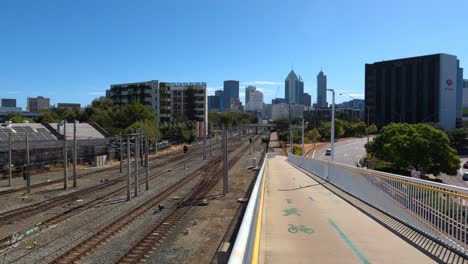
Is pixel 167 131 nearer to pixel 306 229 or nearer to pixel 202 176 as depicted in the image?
pixel 202 176

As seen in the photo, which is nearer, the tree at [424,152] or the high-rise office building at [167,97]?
the tree at [424,152]

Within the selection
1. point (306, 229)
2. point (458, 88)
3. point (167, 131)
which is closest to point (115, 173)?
point (306, 229)

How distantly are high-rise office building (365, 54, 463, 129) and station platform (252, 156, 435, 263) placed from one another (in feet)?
465

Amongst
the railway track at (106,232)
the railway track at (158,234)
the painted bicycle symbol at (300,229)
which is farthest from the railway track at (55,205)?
the painted bicycle symbol at (300,229)

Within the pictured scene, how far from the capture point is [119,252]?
652 inches

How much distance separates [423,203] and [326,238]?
238 cm

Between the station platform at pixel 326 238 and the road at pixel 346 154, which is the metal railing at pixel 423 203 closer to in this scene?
the station platform at pixel 326 238

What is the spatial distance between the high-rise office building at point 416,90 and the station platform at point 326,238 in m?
142

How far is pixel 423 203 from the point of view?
368 inches

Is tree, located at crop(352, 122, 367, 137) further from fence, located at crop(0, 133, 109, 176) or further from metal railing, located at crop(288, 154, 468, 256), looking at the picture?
metal railing, located at crop(288, 154, 468, 256)

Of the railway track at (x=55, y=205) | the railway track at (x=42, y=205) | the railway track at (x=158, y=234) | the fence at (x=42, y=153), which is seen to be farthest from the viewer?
the fence at (x=42, y=153)

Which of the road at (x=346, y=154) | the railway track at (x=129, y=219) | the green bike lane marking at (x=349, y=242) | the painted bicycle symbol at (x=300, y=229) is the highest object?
the green bike lane marking at (x=349, y=242)

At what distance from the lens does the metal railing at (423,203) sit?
25.5 ft

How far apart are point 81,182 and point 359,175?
99.8 ft
